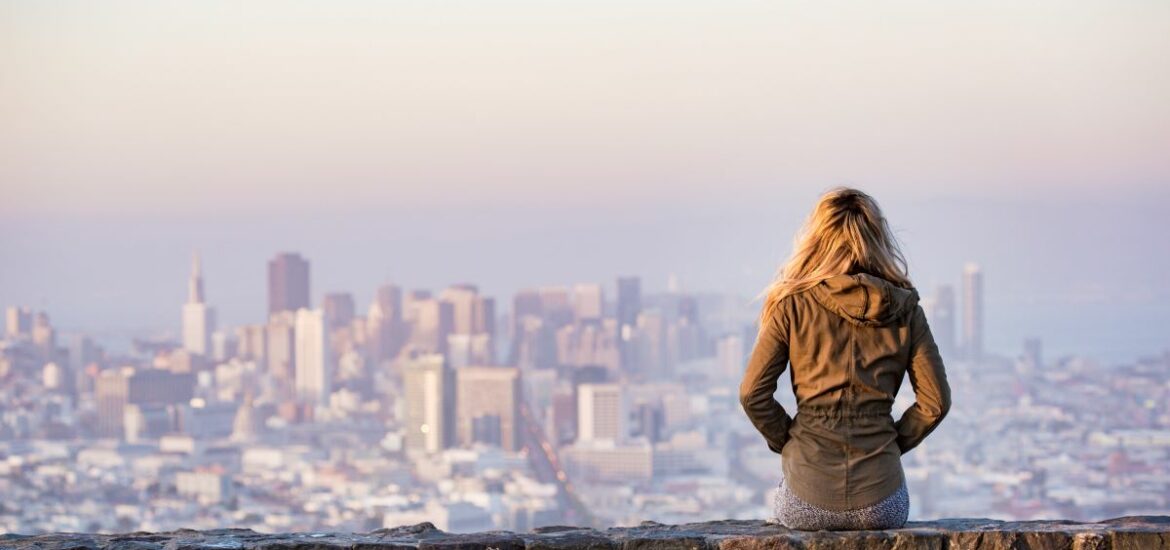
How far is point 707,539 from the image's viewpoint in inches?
102

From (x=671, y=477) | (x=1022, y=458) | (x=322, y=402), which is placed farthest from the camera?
(x=322, y=402)

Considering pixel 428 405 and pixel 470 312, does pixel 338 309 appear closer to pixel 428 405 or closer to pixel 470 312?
pixel 470 312

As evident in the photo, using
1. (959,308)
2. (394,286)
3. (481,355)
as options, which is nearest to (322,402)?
(481,355)

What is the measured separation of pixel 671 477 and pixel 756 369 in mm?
53210

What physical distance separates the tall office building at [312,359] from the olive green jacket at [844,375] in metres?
68.3

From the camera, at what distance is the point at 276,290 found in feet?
270

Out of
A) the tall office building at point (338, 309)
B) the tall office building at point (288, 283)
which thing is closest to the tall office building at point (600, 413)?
the tall office building at point (338, 309)

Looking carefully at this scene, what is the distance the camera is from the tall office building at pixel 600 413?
60.6 m

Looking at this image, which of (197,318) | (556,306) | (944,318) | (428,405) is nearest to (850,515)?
(944,318)

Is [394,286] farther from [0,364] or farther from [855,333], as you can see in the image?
[855,333]

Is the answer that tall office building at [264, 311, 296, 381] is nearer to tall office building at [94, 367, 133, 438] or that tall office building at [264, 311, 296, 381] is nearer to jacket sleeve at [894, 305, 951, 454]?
tall office building at [94, 367, 133, 438]

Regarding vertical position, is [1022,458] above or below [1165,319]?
below

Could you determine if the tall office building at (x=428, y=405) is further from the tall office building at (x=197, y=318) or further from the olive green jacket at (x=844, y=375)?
the olive green jacket at (x=844, y=375)

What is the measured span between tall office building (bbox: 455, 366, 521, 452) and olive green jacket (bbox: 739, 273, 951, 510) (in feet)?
198
